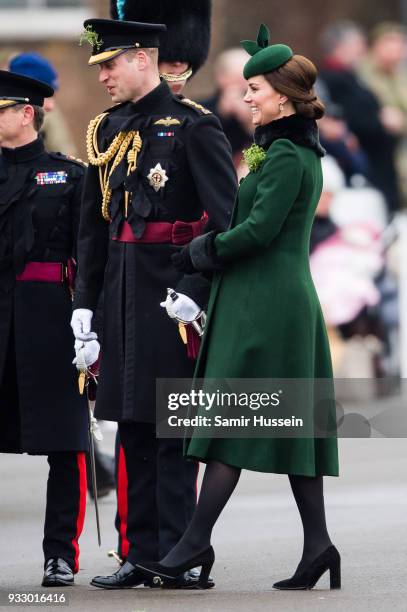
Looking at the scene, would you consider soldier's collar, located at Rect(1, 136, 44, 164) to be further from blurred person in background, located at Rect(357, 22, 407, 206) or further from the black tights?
blurred person in background, located at Rect(357, 22, 407, 206)

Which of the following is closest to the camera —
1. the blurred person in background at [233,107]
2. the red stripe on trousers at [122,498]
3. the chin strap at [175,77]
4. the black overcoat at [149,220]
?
the black overcoat at [149,220]

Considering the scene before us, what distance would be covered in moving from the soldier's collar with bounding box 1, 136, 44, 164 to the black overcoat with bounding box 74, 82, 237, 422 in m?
0.48

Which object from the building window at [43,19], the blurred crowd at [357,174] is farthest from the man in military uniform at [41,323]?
the building window at [43,19]

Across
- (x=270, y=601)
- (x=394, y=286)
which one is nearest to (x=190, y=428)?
(x=270, y=601)

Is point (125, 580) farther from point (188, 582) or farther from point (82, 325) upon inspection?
point (82, 325)

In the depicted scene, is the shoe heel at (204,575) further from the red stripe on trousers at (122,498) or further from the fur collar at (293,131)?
the fur collar at (293,131)

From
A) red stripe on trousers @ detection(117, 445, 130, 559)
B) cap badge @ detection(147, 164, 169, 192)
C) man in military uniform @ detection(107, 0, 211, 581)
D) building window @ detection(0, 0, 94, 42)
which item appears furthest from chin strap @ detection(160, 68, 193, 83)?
building window @ detection(0, 0, 94, 42)

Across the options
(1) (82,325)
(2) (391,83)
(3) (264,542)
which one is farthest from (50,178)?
(2) (391,83)

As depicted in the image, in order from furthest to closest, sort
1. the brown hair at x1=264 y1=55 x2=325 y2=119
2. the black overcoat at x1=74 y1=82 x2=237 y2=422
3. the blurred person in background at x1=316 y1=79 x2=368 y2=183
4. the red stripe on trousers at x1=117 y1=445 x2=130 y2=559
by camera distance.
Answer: the blurred person in background at x1=316 y1=79 x2=368 y2=183 < the red stripe on trousers at x1=117 y1=445 x2=130 y2=559 < the black overcoat at x1=74 y1=82 x2=237 y2=422 < the brown hair at x1=264 y1=55 x2=325 y2=119

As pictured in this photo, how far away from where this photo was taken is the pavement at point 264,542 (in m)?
7.17

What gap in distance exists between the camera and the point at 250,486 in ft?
35.6

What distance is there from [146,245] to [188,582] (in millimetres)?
1200

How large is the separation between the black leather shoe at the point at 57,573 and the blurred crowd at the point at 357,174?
6.23m

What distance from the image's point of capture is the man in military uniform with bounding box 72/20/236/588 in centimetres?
753
